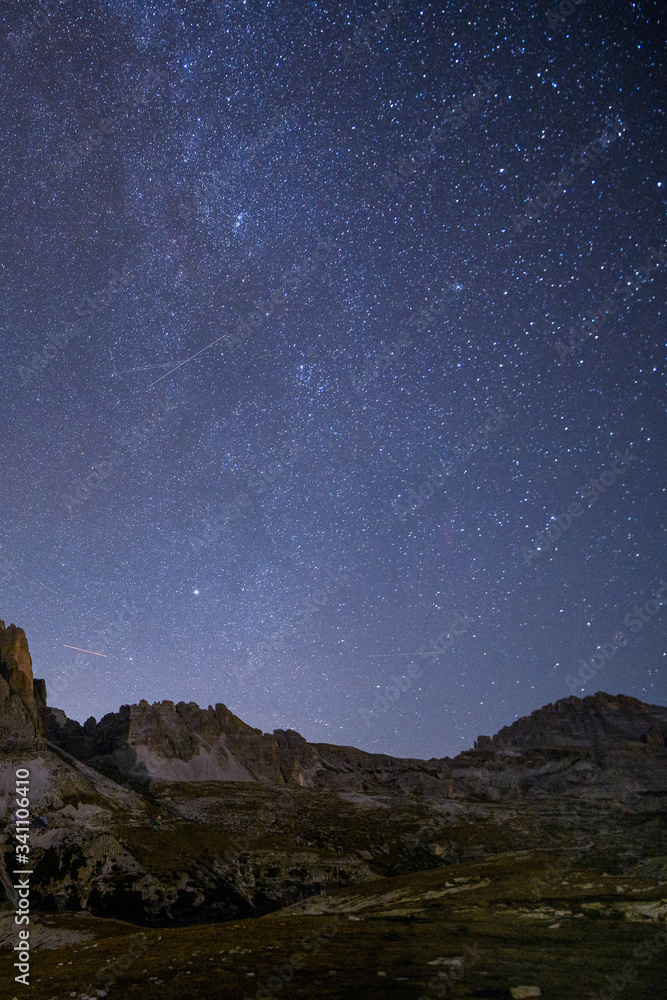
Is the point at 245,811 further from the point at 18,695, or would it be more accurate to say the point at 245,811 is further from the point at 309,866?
the point at 18,695

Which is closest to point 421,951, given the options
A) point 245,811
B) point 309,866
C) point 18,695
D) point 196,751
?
point 309,866

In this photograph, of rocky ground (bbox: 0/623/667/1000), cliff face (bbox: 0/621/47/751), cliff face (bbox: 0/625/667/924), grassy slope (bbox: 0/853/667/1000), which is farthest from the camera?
cliff face (bbox: 0/621/47/751)

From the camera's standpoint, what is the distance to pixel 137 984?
20375 millimetres

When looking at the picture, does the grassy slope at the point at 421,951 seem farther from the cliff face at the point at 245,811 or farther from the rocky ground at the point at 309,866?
the cliff face at the point at 245,811

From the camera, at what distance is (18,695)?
345ft

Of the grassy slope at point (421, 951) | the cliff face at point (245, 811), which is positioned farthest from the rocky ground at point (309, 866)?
the cliff face at point (245, 811)

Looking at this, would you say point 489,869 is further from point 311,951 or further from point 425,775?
point 425,775

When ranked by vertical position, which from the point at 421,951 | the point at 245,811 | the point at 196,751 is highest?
the point at 196,751

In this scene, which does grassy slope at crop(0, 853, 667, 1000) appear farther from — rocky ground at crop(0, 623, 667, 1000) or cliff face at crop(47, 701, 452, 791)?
cliff face at crop(47, 701, 452, 791)

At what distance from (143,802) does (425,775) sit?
105 metres

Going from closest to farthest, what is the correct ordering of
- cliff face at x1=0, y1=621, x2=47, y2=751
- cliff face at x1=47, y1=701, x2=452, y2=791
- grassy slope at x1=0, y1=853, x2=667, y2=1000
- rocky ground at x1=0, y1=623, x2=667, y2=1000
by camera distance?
grassy slope at x1=0, y1=853, x2=667, y2=1000 < rocky ground at x1=0, y1=623, x2=667, y2=1000 < cliff face at x1=0, y1=621, x2=47, y2=751 < cliff face at x1=47, y1=701, x2=452, y2=791

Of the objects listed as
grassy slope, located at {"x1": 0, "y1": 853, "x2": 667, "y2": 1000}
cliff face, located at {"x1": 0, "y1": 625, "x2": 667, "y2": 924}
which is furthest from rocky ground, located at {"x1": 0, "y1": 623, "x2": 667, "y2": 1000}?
cliff face, located at {"x1": 0, "y1": 625, "x2": 667, "y2": 924}

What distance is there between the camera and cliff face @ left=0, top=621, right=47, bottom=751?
97688mm

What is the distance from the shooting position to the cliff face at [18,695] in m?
97.7
